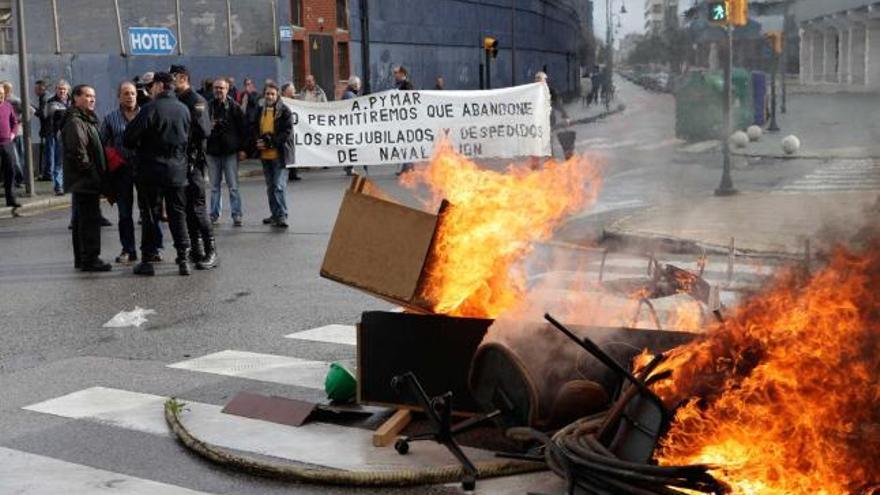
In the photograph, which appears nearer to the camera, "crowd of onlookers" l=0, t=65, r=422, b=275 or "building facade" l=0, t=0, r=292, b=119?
"crowd of onlookers" l=0, t=65, r=422, b=275

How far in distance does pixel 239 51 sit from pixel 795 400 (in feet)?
85.1

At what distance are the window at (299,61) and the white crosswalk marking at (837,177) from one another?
57.3 ft

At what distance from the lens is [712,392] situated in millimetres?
4707

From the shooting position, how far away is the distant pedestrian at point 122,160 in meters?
11.9

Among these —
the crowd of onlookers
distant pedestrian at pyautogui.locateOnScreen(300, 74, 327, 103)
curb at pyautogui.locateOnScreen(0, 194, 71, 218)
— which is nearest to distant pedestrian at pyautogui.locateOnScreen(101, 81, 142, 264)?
the crowd of onlookers

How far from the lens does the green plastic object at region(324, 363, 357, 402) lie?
654cm

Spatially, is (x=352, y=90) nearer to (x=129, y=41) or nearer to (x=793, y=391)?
(x=129, y=41)

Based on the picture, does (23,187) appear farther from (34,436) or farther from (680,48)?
(34,436)

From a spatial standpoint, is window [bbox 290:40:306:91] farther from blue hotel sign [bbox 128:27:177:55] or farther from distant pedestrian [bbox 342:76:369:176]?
distant pedestrian [bbox 342:76:369:176]

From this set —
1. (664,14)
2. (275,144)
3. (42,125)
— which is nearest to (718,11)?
(664,14)

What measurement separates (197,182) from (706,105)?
19.6 metres

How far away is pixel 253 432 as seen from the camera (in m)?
6.16

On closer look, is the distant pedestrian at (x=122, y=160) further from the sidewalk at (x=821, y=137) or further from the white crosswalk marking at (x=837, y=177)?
the white crosswalk marking at (x=837, y=177)

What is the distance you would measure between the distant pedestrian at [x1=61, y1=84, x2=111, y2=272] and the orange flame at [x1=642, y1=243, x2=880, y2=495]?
8.05 metres
